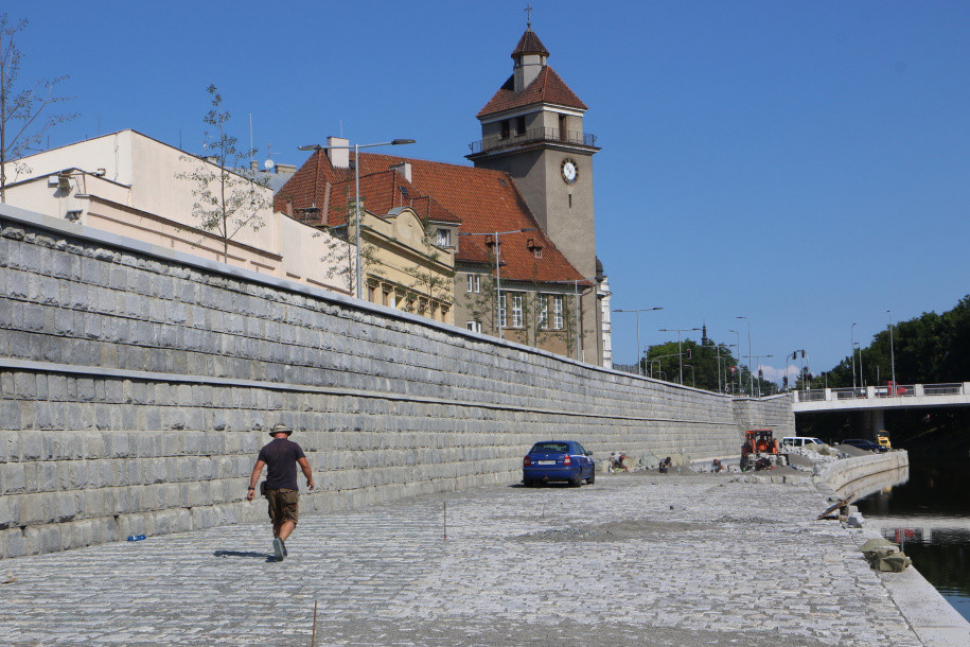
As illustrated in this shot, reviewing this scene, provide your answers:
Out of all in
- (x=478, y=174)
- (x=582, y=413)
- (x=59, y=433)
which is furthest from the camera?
(x=478, y=174)

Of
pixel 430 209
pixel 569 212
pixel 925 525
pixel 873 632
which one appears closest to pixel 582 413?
pixel 925 525

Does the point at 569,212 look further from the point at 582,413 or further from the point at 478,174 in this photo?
the point at 582,413

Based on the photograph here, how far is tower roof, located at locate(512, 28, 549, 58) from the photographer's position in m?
89.8

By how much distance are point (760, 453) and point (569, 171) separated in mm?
38072

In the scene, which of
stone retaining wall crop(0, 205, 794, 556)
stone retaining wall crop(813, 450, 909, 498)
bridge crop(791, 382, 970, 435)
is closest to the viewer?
stone retaining wall crop(0, 205, 794, 556)

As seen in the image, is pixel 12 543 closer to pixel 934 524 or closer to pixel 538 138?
pixel 934 524

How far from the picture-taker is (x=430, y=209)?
233 ft

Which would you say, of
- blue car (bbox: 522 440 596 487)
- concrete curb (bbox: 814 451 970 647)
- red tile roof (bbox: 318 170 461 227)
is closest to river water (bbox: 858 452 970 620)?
blue car (bbox: 522 440 596 487)

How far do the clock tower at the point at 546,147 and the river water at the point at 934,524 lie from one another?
105 feet

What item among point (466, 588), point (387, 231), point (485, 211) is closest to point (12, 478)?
point (466, 588)

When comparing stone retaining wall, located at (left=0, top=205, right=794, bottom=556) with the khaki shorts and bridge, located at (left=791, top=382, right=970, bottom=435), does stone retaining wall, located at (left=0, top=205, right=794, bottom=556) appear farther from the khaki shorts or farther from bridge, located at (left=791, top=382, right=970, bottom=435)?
bridge, located at (left=791, top=382, right=970, bottom=435)

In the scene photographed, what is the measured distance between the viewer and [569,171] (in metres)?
90.6

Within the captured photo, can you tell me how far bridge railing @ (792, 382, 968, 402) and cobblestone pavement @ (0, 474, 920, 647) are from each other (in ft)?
295

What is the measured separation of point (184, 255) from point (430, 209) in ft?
179
